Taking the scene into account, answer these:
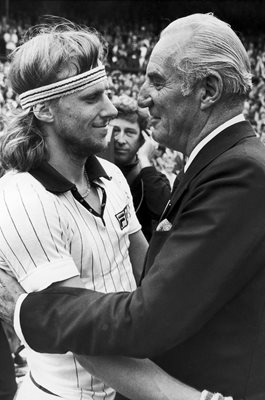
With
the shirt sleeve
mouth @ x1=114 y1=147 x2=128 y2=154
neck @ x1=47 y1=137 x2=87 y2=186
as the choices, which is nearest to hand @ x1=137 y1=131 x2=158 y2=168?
mouth @ x1=114 y1=147 x2=128 y2=154

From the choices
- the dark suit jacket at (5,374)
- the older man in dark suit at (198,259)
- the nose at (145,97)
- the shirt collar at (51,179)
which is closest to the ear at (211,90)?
the older man in dark suit at (198,259)

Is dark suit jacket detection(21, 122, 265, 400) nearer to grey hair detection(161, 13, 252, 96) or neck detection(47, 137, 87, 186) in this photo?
grey hair detection(161, 13, 252, 96)

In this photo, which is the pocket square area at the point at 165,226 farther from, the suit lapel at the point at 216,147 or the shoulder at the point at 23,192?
the shoulder at the point at 23,192

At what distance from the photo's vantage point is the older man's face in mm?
1196

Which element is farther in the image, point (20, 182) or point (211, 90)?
point (20, 182)

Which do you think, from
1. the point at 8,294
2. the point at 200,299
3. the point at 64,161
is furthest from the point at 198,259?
the point at 64,161

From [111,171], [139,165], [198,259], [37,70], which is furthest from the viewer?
[139,165]

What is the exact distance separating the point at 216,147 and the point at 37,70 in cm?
53

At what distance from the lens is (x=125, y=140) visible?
3.22m

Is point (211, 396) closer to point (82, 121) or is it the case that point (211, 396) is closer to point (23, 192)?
point (23, 192)

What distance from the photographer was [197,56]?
1.16 meters

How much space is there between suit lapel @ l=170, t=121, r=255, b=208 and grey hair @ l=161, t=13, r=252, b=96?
0.07 m

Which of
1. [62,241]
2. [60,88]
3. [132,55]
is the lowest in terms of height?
[132,55]

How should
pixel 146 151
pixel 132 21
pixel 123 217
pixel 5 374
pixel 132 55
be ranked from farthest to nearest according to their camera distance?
pixel 132 21
pixel 132 55
pixel 146 151
pixel 5 374
pixel 123 217
